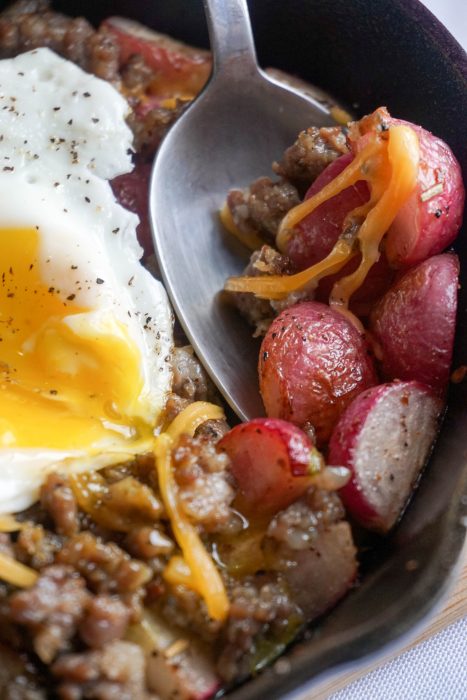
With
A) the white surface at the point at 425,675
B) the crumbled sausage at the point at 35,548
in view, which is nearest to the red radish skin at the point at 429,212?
the white surface at the point at 425,675

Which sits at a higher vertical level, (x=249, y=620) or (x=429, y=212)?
(x=429, y=212)

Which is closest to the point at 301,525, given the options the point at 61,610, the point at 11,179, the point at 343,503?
the point at 343,503

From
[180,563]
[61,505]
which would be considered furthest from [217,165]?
[180,563]

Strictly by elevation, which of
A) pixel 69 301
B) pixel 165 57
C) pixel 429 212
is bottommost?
pixel 69 301

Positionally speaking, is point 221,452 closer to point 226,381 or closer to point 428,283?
point 226,381

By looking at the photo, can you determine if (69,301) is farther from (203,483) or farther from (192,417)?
(203,483)

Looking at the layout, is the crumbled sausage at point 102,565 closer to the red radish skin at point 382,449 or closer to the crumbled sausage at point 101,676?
the crumbled sausage at point 101,676
